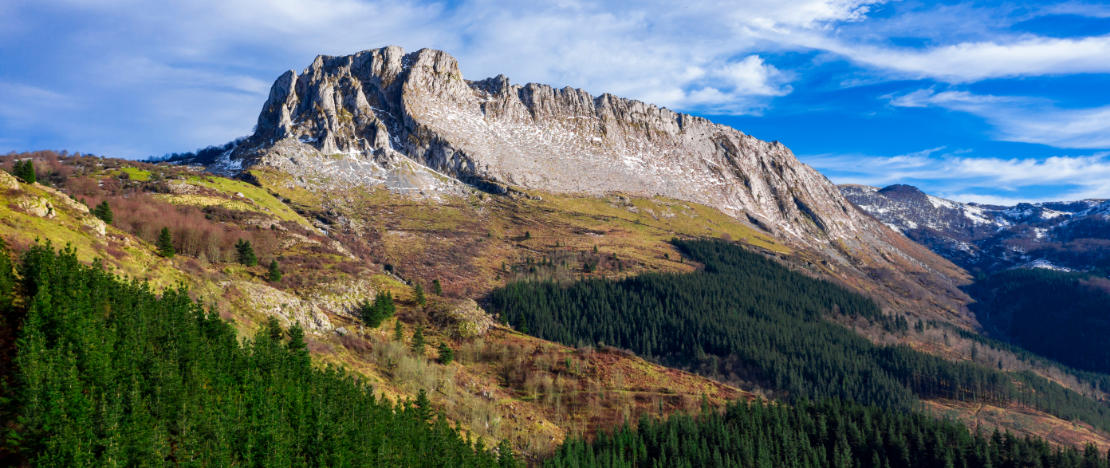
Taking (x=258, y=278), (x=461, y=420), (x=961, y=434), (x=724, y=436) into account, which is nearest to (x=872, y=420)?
(x=961, y=434)

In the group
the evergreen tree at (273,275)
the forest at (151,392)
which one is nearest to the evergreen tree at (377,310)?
the evergreen tree at (273,275)

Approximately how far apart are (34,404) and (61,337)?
10567 millimetres

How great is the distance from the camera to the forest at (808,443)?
126750mm

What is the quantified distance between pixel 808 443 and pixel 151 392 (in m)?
136

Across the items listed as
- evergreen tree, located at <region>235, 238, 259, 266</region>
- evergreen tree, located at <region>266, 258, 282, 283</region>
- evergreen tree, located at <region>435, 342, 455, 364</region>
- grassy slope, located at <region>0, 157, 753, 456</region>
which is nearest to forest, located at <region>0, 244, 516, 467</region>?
grassy slope, located at <region>0, 157, 753, 456</region>

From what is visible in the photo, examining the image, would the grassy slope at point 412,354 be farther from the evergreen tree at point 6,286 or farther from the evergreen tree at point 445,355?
the evergreen tree at point 6,286

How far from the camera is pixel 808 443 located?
140 meters

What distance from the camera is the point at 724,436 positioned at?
134 metres

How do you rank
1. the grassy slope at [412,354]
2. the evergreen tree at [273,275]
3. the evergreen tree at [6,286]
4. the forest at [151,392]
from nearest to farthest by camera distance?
the forest at [151,392] < the evergreen tree at [6,286] < the grassy slope at [412,354] < the evergreen tree at [273,275]

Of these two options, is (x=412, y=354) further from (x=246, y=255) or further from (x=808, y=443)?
(x=808, y=443)

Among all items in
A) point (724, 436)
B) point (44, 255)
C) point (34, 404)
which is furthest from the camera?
point (724, 436)

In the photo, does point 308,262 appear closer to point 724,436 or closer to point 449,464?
point 449,464

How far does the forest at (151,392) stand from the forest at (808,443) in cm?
5663

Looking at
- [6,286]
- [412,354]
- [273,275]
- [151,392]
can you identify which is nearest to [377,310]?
[412,354]
